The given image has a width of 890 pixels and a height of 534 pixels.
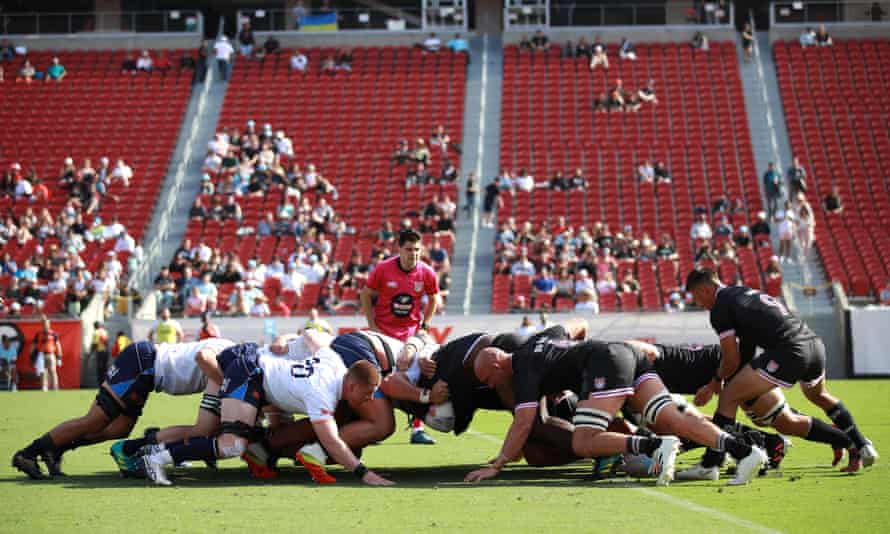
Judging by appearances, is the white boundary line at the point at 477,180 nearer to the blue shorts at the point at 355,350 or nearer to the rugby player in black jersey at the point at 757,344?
the blue shorts at the point at 355,350

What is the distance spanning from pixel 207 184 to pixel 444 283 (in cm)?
992

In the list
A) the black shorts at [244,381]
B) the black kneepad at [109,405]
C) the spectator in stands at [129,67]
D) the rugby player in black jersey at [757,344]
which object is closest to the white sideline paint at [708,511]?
the rugby player in black jersey at [757,344]

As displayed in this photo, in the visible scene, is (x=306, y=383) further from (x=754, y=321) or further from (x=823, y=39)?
(x=823, y=39)

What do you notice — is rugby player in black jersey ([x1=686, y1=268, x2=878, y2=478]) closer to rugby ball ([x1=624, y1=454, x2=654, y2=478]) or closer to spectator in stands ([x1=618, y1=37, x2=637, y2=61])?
rugby ball ([x1=624, y1=454, x2=654, y2=478])

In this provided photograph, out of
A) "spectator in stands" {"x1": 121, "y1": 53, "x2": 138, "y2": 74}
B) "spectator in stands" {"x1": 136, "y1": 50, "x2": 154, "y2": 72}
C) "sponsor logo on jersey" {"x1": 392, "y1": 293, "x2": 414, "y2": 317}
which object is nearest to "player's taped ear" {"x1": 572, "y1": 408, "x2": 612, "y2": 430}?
"sponsor logo on jersey" {"x1": 392, "y1": 293, "x2": 414, "y2": 317}

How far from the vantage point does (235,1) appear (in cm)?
4853

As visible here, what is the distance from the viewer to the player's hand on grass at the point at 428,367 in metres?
10.6

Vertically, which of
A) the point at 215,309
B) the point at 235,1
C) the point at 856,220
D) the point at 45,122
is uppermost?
the point at 235,1

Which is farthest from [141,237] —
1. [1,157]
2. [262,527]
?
[262,527]

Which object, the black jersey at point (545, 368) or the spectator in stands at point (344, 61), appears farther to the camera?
the spectator in stands at point (344, 61)

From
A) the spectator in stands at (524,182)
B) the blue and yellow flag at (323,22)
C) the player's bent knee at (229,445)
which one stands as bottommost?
the player's bent knee at (229,445)

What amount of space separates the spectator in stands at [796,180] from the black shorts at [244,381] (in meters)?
26.3

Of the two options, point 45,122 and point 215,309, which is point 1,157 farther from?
point 215,309

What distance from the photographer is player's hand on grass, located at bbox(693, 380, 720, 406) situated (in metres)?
11.0
